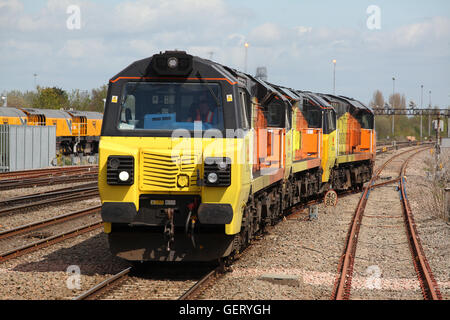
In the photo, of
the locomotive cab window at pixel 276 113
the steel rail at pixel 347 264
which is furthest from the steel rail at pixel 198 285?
the locomotive cab window at pixel 276 113

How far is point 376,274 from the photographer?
10.4m

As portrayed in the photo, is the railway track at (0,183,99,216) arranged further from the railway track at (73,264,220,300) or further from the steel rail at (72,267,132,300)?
the steel rail at (72,267,132,300)

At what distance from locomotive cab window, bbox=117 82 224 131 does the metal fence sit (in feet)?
80.3

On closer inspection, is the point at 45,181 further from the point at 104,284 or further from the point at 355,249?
the point at 104,284

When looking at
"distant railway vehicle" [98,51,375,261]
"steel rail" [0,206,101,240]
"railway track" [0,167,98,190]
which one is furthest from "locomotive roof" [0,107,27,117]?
"distant railway vehicle" [98,51,375,261]

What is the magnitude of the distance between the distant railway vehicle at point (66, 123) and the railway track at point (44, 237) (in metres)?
25.2

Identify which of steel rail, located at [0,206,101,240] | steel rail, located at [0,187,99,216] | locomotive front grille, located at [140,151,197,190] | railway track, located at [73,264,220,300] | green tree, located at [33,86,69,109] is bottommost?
railway track, located at [73,264,220,300]

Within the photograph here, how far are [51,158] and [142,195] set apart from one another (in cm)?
2866

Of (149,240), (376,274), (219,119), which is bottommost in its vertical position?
(376,274)

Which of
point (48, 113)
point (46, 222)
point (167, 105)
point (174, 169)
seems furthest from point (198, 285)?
point (48, 113)

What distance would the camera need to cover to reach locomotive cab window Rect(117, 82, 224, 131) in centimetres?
936

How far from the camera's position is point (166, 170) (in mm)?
9016
